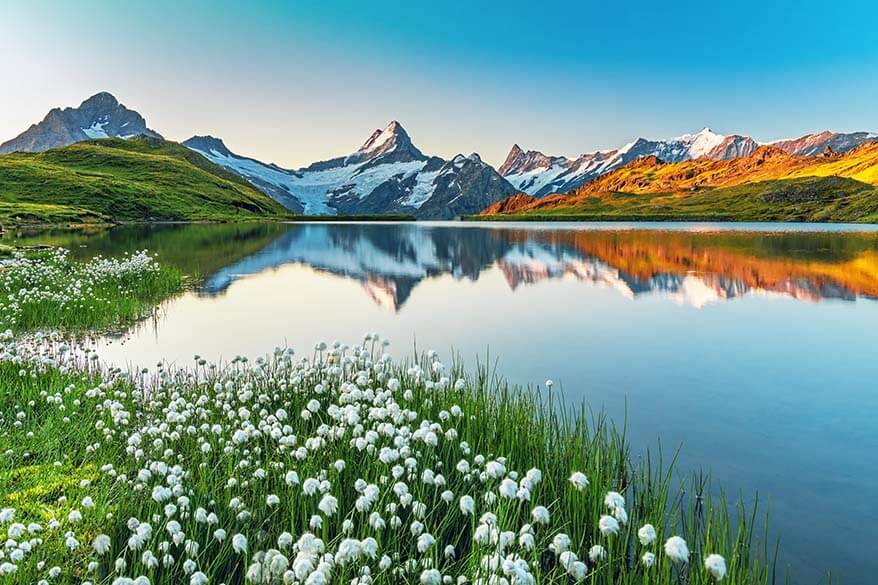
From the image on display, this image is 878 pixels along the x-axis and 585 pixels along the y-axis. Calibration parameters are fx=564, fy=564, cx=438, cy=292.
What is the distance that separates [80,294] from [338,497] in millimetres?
21204

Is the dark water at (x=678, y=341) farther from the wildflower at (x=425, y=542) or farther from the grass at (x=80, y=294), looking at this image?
the wildflower at (x=425, y=542)

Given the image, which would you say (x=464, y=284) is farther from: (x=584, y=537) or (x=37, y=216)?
(x=37, y=216)

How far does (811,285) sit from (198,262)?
48.9 meters

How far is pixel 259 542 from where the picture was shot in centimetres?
705

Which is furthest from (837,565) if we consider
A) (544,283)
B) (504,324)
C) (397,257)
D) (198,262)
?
(397,257)

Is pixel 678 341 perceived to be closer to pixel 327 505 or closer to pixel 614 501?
pixel 614 501

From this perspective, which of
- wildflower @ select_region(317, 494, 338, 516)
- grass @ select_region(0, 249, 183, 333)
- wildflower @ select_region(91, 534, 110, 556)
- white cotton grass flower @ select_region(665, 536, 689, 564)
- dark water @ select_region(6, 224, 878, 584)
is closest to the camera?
white cotton grass flower @ select_region(665, 536, 689, 564)

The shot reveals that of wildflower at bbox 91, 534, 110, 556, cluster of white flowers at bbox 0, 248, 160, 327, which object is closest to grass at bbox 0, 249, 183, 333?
cluster of white flowers at bbox 0, 248, 160, 327

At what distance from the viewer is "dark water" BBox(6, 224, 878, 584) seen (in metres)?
10.4

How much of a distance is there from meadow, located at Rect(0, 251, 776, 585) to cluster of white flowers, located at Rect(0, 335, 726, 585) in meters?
0.03

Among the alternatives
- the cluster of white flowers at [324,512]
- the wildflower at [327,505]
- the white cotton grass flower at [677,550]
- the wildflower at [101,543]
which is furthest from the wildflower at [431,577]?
the wildflower at [101,543]

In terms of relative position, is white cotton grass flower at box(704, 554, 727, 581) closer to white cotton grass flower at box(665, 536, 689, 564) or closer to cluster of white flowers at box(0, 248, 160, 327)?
white cotton grass flower at box(665, 536, 689, 564)

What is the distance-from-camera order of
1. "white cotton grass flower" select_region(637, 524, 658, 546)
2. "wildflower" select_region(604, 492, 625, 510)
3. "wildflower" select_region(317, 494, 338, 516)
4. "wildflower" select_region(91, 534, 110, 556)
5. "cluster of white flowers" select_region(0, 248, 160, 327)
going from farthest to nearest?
"cluster of white flowers" select_region(0, 248, 160, 327) → "wildflower" select_region(91, 534, 110, 556) → "wildflower" select_region(317, 494, 338, 516) → "wildflower" select_region(604, 492, 625, 510) → "white cotton grass flower" select_region(637, 524, 658, 546)

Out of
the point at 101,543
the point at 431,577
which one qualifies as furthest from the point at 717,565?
the point at 101,543
